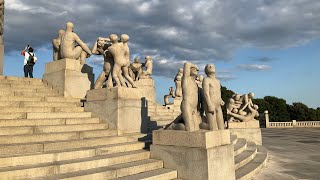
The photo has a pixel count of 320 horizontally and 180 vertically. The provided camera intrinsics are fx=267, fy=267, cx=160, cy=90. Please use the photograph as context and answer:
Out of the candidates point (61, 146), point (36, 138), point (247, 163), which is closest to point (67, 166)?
point (61, 146)

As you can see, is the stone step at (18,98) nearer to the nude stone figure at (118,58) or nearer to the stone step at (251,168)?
the nude stone figure at (118,58)

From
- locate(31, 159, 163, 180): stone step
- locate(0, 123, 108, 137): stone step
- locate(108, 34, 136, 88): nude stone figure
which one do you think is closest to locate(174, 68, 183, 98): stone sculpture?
locate(108, 34, 136, 88): nude stone figure

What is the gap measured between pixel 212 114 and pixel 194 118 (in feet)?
1.34

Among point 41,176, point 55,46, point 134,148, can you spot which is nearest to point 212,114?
point 134,148

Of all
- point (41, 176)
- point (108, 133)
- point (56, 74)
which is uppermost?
point (56, 74)

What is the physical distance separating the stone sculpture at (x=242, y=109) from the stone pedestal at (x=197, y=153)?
23.1 ft

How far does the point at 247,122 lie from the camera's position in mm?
12523

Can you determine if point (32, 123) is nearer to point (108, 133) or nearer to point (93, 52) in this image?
point (108, 133)

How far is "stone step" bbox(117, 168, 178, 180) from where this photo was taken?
4859 mm

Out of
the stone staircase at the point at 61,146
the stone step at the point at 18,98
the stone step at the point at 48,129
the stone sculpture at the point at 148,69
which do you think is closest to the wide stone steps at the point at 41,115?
the stone staircase at the point at 61,146

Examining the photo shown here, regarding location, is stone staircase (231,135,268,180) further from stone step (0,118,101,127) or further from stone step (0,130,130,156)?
stone step (0,118,101,127)

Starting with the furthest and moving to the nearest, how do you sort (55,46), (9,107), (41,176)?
1. (55,46)
2. (9,107)
3. (41,176)

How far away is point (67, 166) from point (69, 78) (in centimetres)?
638

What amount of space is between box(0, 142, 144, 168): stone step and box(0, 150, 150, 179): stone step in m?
0.18
